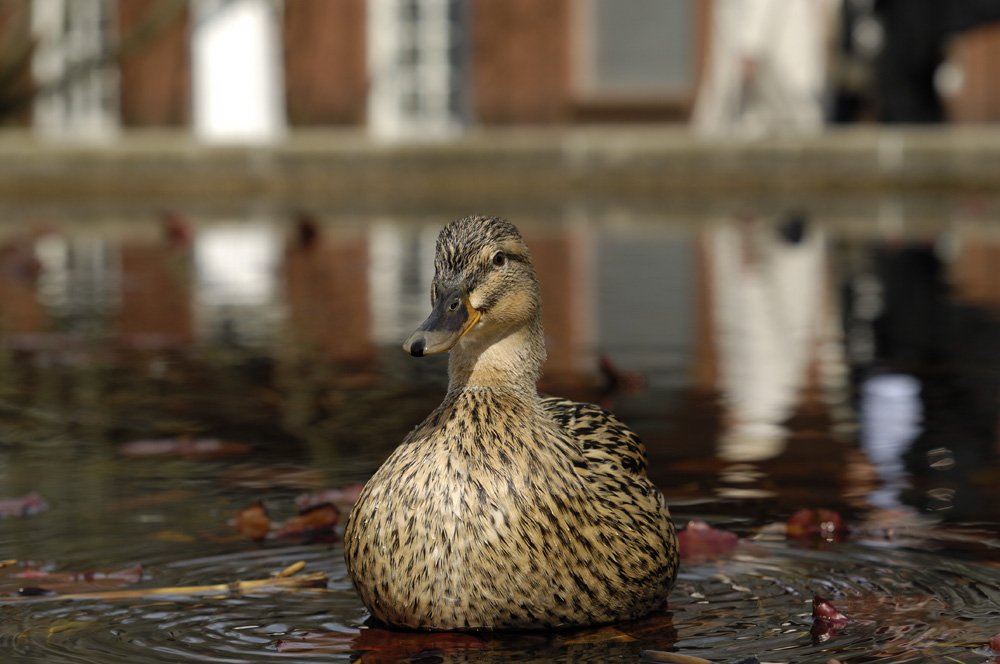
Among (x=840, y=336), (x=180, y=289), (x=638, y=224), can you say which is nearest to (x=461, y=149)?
(x=638, y=224)

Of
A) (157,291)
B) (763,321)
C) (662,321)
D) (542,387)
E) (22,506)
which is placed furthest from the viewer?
(157,291)

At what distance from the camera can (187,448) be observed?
555 centimetres

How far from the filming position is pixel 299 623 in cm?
360

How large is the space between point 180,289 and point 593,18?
15.9 m

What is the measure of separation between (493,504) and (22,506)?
1714mm

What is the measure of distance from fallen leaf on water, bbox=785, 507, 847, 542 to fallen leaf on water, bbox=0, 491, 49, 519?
1834 mm

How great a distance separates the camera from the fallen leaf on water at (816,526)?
4262 millimetres

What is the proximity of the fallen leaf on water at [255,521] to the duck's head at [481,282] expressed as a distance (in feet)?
3.29

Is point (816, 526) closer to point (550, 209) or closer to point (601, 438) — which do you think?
point (601, 438)

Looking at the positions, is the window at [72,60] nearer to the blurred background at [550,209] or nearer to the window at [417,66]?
→ the blurred background at [550,209]

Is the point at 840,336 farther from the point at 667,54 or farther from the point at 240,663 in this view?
the point at 667,54

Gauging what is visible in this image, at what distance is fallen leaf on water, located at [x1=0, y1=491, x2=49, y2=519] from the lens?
15.2 feet

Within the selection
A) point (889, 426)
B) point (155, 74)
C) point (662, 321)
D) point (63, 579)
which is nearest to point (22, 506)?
point (63, 579)

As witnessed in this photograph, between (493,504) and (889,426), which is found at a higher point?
(493,504)
